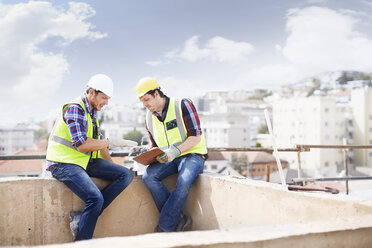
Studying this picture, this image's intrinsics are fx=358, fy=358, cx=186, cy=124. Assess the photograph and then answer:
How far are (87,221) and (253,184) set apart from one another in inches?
53.8

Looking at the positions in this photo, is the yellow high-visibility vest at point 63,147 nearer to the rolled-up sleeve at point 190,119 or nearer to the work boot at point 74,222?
the work boot at point 74,222

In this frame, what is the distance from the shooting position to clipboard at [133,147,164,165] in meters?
3.22

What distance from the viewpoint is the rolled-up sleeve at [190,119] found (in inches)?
132

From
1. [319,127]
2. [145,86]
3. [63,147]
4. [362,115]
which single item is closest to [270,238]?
[63,147]

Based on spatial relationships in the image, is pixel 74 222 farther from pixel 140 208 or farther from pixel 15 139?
pixel 15 139

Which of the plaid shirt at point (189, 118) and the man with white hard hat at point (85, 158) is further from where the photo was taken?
the plaid shirt at point (189, 118)

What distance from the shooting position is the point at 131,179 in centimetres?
329

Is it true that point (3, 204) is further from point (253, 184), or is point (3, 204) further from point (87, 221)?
point (253, 184)

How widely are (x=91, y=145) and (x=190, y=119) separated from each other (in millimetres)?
943

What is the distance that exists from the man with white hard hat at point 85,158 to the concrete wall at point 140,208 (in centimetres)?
17

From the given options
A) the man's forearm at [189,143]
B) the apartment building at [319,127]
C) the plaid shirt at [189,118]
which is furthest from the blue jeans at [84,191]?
the apartment building at [319,127]

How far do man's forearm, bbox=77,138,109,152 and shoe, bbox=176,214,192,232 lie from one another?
0.98 meters

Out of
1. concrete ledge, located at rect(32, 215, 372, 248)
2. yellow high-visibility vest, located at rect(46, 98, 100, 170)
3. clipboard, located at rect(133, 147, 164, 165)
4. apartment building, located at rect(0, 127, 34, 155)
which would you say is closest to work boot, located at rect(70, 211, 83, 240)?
yellow high-visibility vest, located at rect(46, 98, 100, 170)

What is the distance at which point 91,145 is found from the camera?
9.82 feet
